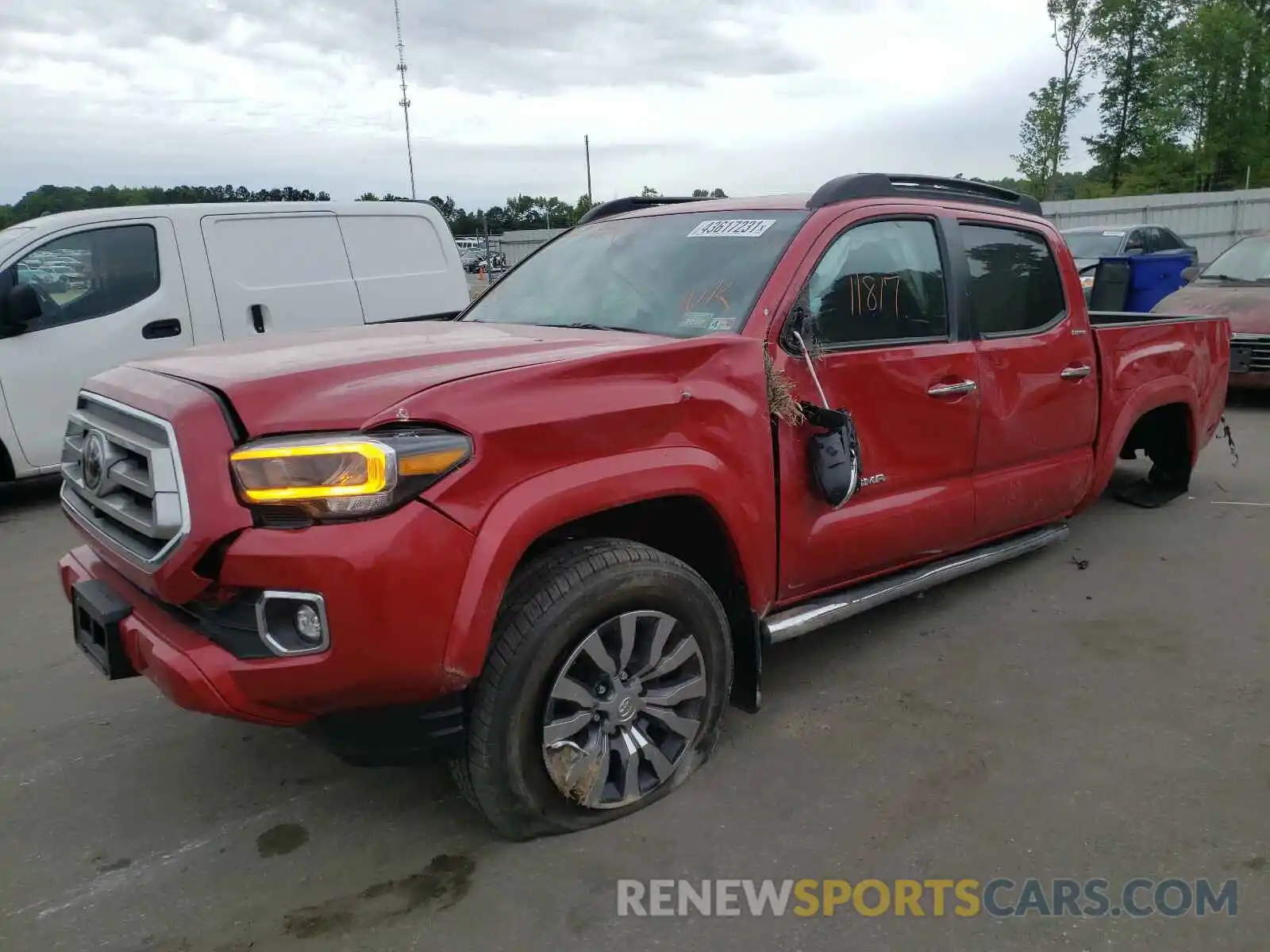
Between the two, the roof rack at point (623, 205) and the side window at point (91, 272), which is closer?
the roof rack at point (623, 205)

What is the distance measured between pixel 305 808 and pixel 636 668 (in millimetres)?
1088

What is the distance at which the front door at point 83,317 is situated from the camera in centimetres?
650

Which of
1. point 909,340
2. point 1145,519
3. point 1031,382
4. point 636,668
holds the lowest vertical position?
point 1145,519

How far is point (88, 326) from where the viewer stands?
6.73 m

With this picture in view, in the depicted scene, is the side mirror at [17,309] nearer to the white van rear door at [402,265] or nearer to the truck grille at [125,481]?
the white van rear door at [402,265]

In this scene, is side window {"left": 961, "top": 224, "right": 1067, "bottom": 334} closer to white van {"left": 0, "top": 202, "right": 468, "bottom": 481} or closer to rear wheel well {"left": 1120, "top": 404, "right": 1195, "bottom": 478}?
rear wheel well {"left": 1120, "top": 404, "right": 1195, "bottom": 478}

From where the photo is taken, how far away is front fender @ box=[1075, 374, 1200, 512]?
4766 mm

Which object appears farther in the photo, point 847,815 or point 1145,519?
point 1145,519

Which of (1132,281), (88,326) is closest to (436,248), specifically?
(88,326)

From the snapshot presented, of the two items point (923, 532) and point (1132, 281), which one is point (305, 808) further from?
point (1132, 281)

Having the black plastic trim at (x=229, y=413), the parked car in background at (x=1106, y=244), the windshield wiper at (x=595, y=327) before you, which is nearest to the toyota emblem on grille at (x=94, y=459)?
the black plastic trim at (x=229, y=413)

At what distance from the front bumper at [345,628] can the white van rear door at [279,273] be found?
207 inches

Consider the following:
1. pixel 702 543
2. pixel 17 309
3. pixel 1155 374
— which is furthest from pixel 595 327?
pixel 17 309

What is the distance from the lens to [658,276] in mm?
3564
